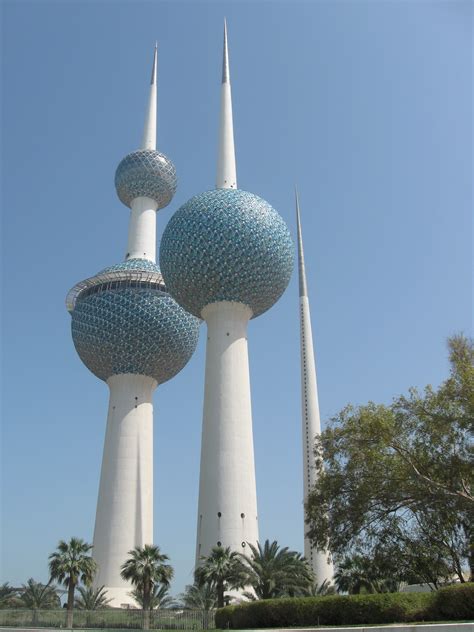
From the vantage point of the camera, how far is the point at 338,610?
20.7 meters

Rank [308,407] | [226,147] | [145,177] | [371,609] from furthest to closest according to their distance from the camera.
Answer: [145,177] < [308,407] < [226,147] < [371,609]

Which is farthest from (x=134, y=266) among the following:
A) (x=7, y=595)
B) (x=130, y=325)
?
(x=7, y=595)

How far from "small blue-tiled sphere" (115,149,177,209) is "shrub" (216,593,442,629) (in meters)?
57.0

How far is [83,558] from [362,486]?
1934 centimetres

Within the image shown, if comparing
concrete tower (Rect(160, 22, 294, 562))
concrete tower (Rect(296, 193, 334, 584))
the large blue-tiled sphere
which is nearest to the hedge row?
concrete tower (Rect(160, 22, 294, 562))

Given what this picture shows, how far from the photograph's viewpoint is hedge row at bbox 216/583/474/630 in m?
19.3

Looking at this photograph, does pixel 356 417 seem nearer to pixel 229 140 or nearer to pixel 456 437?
pixel 456 437

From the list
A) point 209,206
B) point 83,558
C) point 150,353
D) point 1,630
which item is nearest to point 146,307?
point 150,353

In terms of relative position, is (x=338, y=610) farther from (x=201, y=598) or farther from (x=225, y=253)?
(x=225, y=253)

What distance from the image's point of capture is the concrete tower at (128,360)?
182 ft

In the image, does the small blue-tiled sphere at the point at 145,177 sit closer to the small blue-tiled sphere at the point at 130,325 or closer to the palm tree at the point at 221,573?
the small blue-tiled sphere at the point at 130,325

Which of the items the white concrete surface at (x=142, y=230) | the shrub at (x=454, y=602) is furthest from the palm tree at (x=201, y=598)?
the white concrete surface at (x=142, y=230)

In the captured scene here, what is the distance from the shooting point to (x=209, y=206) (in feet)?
181

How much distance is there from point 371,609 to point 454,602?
2503 millimetres
